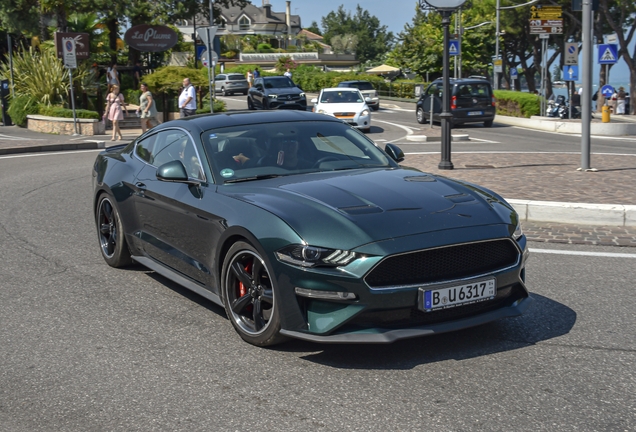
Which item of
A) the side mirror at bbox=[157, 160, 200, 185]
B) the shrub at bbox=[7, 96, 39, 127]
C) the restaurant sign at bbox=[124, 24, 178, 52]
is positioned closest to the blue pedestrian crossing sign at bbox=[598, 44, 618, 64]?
the restaurant sign at bbox=[124, 24, 178, 52]

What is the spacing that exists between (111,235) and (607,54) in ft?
78.5

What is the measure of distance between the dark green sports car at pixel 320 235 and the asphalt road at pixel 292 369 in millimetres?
244

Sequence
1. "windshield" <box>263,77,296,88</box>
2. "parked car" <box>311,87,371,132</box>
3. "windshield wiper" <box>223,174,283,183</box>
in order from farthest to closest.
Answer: "windshield" <box>263,77,296,88</box>, "parked car" <box>311,87,371,132</box>, "windshield wiper" <box>223,174,283,183</box>

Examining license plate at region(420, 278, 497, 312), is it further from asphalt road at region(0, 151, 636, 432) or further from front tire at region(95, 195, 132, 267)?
front tire at region(95, 195, 132, 267)

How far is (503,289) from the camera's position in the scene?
5090 mm

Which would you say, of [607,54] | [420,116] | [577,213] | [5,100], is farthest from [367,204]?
[5,100]

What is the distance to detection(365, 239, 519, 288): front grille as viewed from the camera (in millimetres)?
4668

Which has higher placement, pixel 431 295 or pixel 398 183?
pixel 398 183

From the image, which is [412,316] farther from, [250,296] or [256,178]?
[256,178]

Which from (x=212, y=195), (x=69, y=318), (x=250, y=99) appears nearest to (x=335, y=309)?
(x=212, y=195)

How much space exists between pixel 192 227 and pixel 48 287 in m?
1.86

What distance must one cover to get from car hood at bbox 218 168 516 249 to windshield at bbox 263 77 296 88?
31.7 m

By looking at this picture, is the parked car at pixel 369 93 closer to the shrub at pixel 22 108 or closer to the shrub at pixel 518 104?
the shrub at pixel 518 104

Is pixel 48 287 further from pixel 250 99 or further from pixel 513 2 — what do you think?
pixel 513 2
